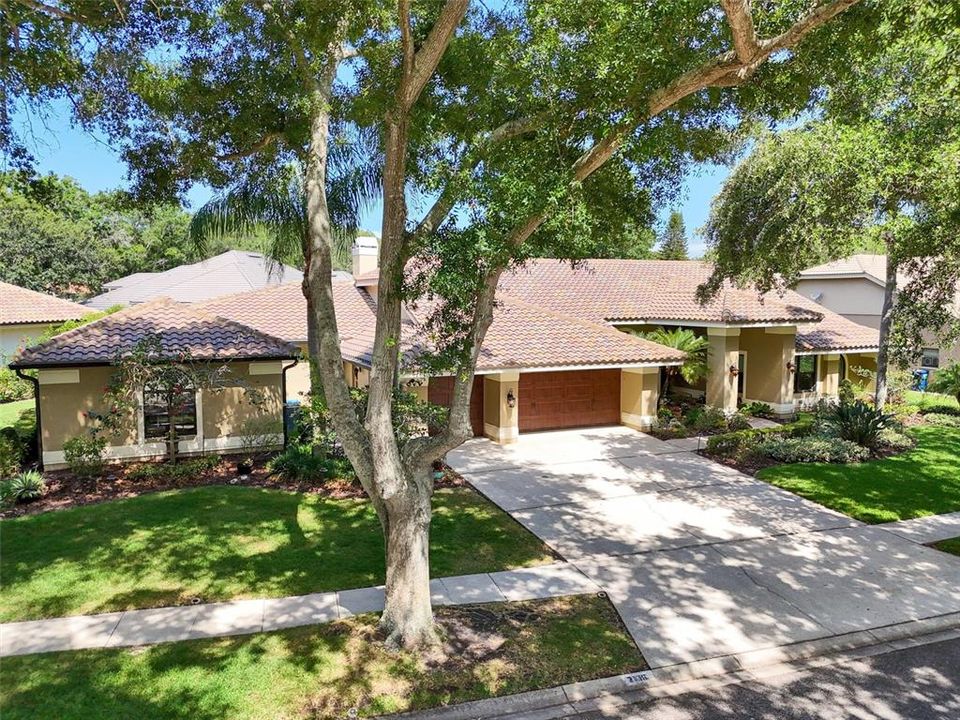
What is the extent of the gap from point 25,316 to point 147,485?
73.9ft

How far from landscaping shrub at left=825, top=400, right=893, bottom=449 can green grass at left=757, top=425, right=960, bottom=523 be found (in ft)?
2.89

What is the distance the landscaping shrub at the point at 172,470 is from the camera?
45.9ft

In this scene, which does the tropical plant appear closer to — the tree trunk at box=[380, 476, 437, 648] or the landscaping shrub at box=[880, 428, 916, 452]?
the landscaping shrub at box=[880, 428, 916, 452]

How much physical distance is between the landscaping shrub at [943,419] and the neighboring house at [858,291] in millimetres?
8759

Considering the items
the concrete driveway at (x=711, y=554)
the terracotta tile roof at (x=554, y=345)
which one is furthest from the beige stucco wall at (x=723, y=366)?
the concrete driveway at (x=711, y=554)

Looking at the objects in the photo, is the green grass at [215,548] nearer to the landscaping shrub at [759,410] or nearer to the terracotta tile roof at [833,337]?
the landscaping shrub at [759,410]

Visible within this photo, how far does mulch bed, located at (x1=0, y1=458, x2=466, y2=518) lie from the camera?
41.7 ft

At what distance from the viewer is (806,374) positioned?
23891 mm

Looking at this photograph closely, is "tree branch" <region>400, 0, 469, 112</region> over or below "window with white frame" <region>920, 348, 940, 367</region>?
over

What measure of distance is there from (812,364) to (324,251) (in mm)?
21431

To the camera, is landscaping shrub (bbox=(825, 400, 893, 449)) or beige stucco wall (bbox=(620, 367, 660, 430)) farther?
beige stucco wall (bbox=(620, 367, 660, 430))

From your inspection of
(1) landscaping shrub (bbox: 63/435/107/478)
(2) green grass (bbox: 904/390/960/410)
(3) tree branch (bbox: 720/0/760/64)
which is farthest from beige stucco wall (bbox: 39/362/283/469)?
(2) green grass (bbox: 904/390/960/410)

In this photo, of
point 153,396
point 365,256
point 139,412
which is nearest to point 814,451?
point 153,396

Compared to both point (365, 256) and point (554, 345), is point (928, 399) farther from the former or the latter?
point (365, 256)
